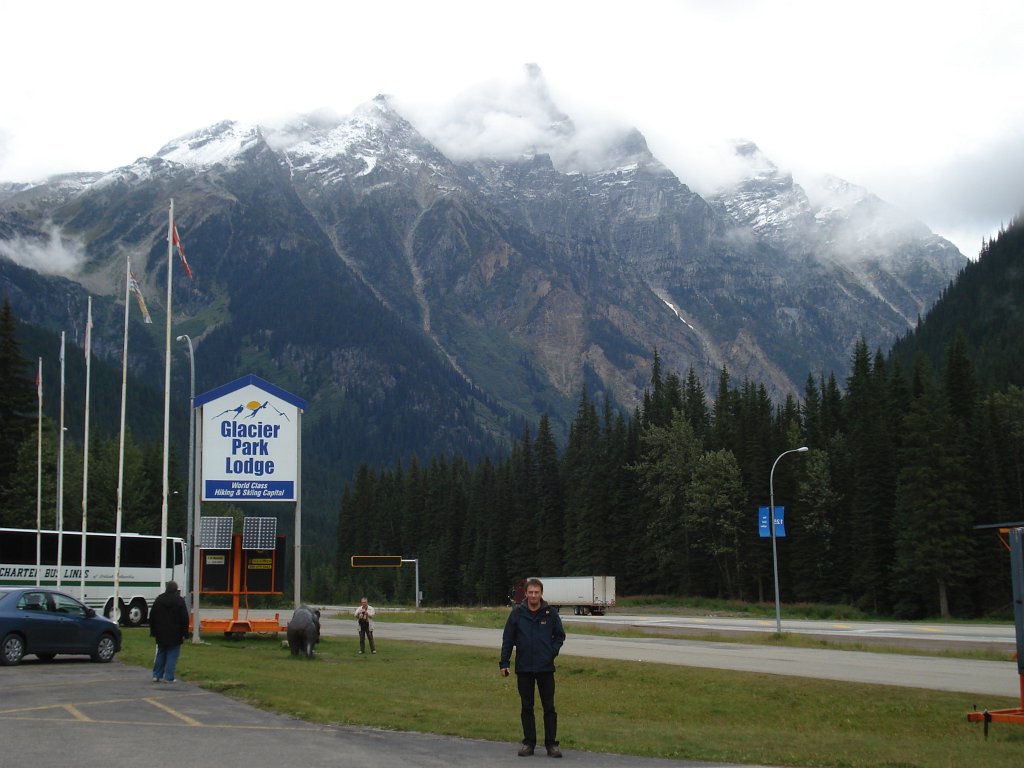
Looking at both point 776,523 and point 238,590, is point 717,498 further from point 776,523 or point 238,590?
point 238,590

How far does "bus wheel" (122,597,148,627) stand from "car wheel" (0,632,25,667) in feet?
82.3

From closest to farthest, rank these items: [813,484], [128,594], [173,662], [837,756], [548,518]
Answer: [837,756] < [173,662] < [128,594] < [813,484] < [548,518]

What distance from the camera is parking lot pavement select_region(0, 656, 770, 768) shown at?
1249cm

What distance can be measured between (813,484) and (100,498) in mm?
63233

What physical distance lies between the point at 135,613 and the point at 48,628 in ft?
83.5

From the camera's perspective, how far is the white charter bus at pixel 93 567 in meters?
45.5

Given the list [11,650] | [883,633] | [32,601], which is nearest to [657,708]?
[11,650]

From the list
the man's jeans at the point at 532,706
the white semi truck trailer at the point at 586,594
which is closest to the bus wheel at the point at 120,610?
the man's jeans at the point at 532,706

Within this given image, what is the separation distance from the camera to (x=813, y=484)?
9125 cm

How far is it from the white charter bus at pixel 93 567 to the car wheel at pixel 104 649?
19251 millimetres

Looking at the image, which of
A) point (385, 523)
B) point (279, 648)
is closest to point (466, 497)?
point (385, 523)

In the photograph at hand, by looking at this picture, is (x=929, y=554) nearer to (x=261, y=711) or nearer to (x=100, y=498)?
(x=261, y=711)

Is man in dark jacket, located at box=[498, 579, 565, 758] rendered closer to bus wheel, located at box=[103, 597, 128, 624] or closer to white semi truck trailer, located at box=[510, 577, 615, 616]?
bus wheel, located at box=[103, 597, 128, 624]

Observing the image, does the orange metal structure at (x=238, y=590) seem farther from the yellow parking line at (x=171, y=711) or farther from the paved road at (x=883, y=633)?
the paved road at (x=883, y=633)
